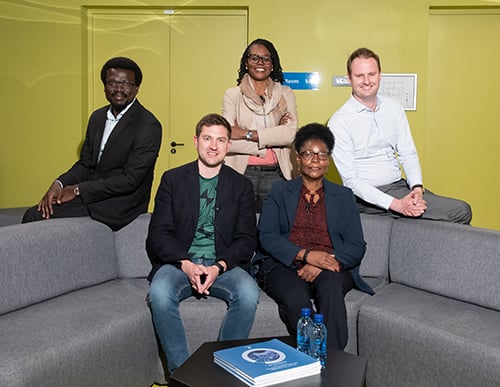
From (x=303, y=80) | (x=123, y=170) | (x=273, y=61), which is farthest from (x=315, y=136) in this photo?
(x=303, y=80)

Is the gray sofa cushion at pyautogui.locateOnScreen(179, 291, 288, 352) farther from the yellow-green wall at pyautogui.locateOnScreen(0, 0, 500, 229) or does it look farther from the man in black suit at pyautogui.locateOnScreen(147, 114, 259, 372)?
the yellow-green wall at pyautogui.locateOnScreen(0, 0, 500, 229)

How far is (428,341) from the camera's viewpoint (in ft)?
8.11

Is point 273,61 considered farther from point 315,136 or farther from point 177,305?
point 177,305

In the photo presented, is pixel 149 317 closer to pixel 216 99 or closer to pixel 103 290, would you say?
pixel 103 290

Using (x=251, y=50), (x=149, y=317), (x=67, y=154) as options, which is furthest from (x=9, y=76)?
(x=149, y=317)

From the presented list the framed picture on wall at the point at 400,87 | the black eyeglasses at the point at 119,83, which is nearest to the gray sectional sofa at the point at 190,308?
the black eyeglasses at the point at 119,83

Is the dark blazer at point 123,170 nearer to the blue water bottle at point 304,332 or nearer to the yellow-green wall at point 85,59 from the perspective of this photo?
the blue water bottle at point 304,332

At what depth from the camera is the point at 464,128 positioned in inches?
223

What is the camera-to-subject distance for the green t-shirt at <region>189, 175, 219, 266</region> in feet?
9.81

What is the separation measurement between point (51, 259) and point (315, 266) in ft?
4.59

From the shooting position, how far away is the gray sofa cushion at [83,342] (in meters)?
2.10

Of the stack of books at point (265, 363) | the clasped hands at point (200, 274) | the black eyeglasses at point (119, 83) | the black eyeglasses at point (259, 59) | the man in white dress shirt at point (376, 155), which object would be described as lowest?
the stack of books at point (265, 363)

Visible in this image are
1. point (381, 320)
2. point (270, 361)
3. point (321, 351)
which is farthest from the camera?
point (381, 320)

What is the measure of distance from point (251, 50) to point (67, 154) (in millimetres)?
2892
